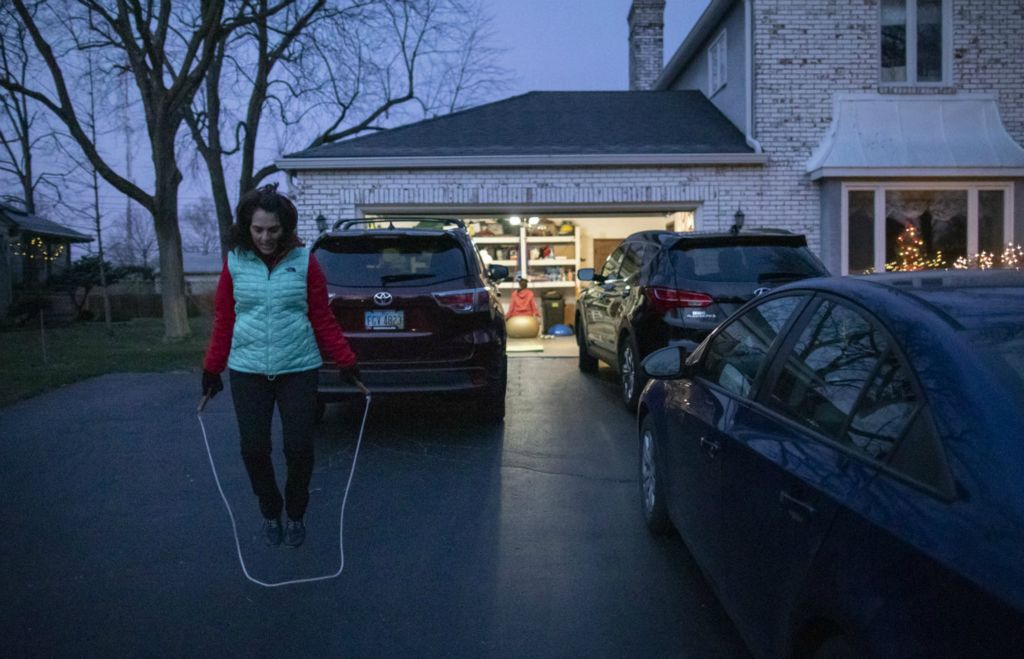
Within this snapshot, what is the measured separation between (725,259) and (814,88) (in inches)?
328

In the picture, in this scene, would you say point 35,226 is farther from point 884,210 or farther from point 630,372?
point 630,372

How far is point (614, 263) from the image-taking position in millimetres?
10234

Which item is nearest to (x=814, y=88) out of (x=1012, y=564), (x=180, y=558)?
(x=180, y=558)

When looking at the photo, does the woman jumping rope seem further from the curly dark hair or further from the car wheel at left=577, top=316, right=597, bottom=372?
the car wheel at left=577, top=316, right=597, bottom=372

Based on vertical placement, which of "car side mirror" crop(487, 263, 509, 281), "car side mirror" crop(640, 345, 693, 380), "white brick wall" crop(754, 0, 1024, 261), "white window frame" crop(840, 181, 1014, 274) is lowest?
"car side mirror" crop(640, 345, 693, 380)

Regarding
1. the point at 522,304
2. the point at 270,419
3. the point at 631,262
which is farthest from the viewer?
the point at 522,304

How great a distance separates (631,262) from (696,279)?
167 cm

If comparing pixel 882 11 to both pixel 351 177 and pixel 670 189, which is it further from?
pixel 351 177

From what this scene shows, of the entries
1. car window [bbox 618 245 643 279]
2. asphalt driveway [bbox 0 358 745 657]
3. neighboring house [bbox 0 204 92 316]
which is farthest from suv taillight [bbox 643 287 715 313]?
neighboring house [bbox 0 204 92 316]

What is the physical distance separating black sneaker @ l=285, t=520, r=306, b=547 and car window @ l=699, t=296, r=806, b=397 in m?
2.26

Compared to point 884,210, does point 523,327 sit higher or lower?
lower

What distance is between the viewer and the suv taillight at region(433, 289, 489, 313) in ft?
23.4

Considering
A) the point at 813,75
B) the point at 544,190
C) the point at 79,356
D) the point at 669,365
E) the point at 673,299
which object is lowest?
the point at 79,356

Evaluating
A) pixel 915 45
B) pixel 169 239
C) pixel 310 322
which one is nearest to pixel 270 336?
pixel 310 322
